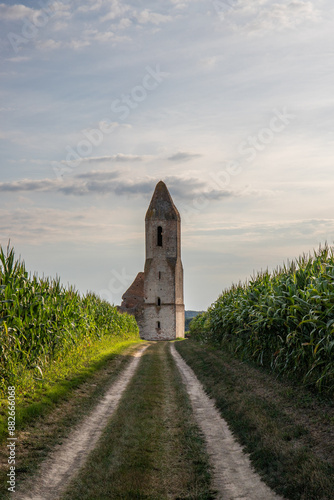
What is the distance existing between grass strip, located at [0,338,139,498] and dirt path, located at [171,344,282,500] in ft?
8.69

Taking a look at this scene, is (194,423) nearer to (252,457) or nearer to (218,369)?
(252,457)

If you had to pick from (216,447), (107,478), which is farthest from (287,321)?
(107,478)

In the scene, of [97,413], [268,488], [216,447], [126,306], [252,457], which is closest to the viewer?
[268,488]

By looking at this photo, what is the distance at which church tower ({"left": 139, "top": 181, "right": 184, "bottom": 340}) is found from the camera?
5638cm

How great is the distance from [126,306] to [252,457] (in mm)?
55425

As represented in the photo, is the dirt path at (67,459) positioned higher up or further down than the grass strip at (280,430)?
further down

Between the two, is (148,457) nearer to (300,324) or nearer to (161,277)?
(300,324)

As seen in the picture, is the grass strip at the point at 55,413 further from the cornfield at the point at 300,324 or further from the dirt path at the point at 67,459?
the cornfield at the point at 300,324

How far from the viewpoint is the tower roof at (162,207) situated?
190ft

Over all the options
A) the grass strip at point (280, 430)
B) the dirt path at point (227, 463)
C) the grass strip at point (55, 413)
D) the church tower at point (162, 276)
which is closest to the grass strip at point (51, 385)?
the grass strip at point (55, 413)

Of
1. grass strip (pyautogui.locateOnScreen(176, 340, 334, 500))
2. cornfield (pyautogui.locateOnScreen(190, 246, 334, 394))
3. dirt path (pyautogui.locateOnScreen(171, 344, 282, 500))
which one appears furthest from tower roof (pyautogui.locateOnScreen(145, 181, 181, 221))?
dirt path (pyautogui.locateOnScreen(171, 344, 282, 500))

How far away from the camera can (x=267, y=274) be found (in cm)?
1605

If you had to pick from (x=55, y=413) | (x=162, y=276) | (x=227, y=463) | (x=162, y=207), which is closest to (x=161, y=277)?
(x=162, y=276)

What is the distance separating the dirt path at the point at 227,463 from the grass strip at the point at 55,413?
8.69ft
